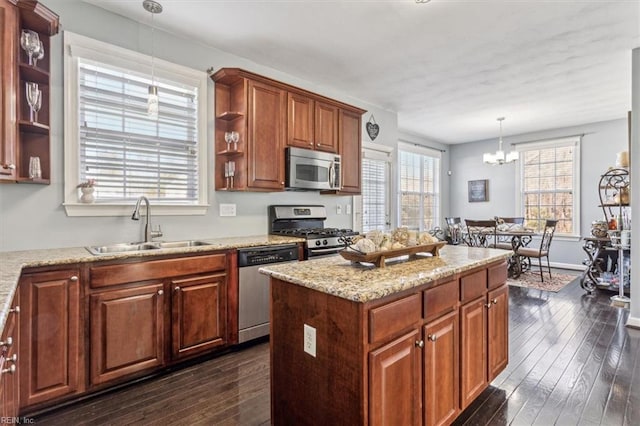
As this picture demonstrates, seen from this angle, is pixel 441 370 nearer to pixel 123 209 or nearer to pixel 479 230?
pixel 123 209

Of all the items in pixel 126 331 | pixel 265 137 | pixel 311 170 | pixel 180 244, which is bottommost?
pixel 126 331

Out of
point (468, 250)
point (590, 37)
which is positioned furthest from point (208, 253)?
point (590, 37)

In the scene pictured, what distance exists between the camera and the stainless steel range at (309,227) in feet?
10.8

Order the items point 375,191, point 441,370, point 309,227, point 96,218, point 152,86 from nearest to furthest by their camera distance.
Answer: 1. point 441,370
2. point 152,86
3. point 96,218
4. point 309,227
5. point 375,191

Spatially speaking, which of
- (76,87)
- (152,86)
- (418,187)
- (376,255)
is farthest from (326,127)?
(418,187)

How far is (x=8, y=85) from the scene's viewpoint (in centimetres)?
190

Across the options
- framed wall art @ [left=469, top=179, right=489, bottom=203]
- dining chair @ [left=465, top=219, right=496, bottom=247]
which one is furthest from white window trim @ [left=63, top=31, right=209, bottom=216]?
framed wall art @ [left=469, top=179, right=489, bottom=203]

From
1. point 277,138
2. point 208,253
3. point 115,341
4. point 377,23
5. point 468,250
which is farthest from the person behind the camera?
point 277,138

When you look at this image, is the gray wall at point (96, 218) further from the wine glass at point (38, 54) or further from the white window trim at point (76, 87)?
the wine glass at point (38, 54)

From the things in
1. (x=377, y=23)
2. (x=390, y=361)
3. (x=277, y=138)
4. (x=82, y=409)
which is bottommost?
(x=82, y=409)

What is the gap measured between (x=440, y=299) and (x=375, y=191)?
3598mm

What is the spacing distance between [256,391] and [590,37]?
4.00 metres

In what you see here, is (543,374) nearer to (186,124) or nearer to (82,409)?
(82,409)

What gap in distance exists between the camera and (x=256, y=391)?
2.20 m
